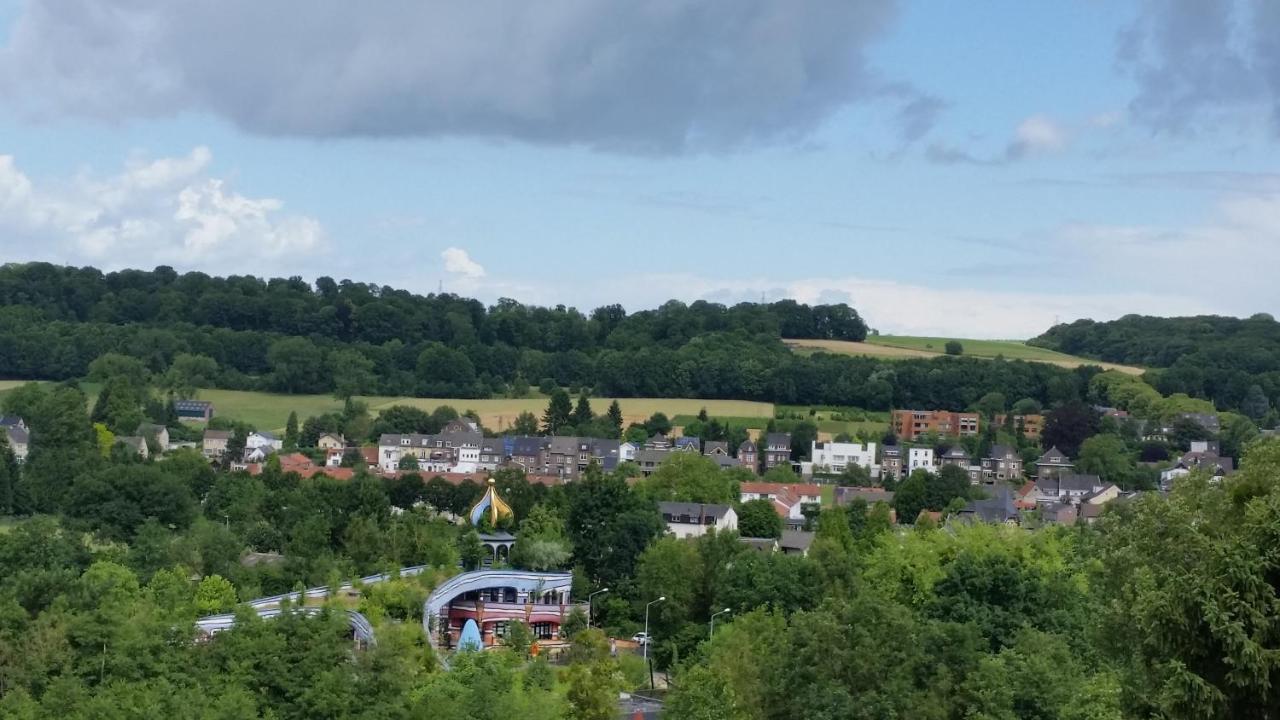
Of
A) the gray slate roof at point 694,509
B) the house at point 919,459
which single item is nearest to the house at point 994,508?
the gray slate roof at point 694,509

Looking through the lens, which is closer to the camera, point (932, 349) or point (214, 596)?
point (214, 596)

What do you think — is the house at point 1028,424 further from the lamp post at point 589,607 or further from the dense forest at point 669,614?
the lamp post at point 589,607

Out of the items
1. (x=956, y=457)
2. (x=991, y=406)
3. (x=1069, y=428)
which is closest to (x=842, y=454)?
(x=956, y=457)

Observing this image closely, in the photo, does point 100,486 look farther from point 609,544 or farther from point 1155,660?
point 1155,660

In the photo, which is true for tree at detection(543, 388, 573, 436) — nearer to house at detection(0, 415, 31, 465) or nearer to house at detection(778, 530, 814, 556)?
house at detection(0, 415, 31, 465)

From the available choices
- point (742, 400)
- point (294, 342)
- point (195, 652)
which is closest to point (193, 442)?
point (294, 342)

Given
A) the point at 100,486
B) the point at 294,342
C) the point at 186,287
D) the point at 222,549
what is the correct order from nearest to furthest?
the point at 222,549
the point at 100,486
the point at 294,342
the point at 186,287

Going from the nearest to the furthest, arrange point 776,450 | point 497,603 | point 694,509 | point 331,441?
point 497,603 → point 694,509 → point 331,441 → point 776,450

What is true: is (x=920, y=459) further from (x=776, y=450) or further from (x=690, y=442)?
(x=690, y=442)
